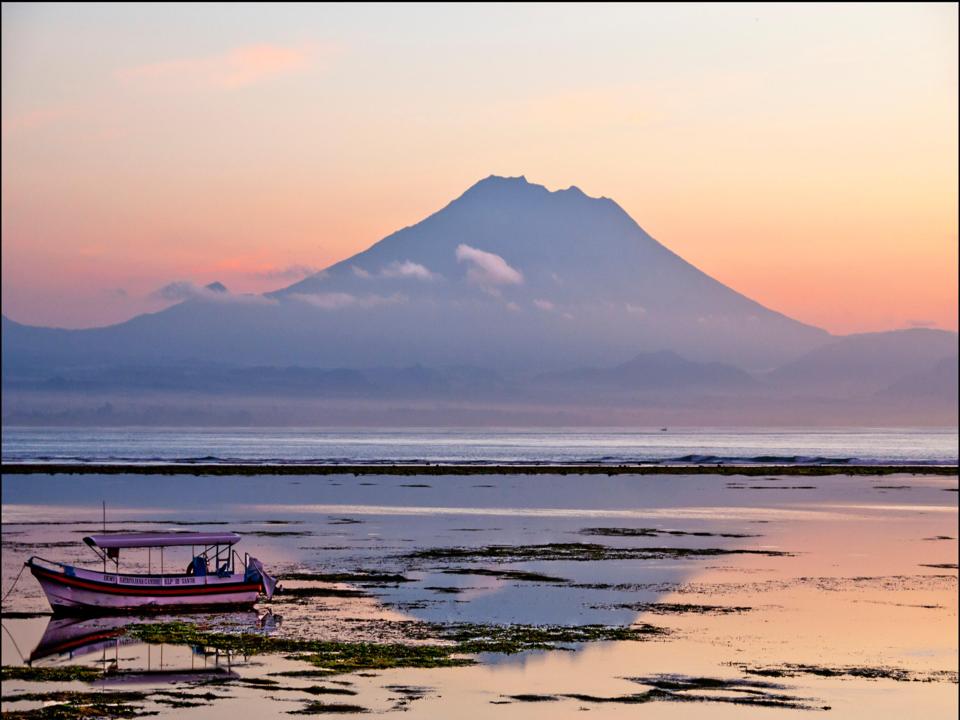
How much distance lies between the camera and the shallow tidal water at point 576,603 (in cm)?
2783

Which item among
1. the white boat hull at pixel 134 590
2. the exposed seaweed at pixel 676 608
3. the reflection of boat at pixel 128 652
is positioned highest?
the white boat hull at pixel 134 590

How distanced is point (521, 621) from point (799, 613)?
8266 mm

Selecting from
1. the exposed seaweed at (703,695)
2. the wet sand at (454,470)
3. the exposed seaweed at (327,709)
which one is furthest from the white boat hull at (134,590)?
the wet sand at (454,470)

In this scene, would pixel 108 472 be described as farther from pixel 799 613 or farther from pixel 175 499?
pixel 799 613

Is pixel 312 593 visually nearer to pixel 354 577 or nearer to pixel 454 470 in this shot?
pixel 354 577

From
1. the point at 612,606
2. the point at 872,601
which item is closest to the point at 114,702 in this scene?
the point at 612,606

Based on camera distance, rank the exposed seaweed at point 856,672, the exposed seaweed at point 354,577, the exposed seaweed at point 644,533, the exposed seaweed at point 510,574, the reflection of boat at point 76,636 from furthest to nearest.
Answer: the exposed seaweed at point 644,533 < the exposed seaweed at point 510,574 < the exposed seaweed at point 354,577 < the reflection of boat at point 76,636 < the exposed seaweed at point 856,672

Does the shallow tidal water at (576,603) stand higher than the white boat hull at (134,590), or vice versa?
the white boat hull at (134,590)

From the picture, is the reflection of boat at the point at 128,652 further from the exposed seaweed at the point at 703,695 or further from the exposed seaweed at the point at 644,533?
the exposed seaweed at the point at 644,533

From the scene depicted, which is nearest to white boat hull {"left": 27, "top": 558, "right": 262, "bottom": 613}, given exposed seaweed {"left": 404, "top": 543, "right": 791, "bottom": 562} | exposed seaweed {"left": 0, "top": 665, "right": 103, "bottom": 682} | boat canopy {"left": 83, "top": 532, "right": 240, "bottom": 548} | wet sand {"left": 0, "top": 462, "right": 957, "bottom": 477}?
boat canopy {"left": 83, "top": 532, "right": 240, "bottom": 548}

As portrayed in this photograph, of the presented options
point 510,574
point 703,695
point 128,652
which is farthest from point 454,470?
point 703,695

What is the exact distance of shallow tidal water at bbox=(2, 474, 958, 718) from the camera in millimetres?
27828

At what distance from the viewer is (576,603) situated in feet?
132

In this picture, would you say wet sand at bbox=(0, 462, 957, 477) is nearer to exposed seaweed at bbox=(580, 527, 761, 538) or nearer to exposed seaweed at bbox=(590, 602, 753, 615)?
exposed seaweed at bbox=(580, 527, 761, 538)
